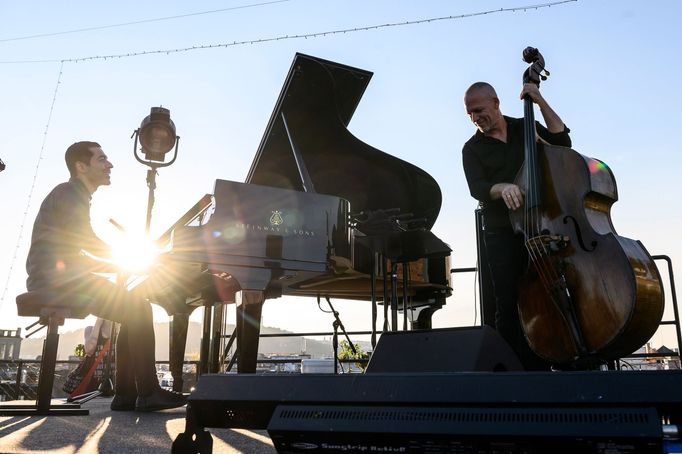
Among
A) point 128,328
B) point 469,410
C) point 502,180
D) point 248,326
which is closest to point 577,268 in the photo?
point 502,180

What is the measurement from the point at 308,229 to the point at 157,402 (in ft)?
4.64

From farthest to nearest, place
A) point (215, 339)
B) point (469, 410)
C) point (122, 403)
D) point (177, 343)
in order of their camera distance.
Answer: point (177, 343) < point (215, 339) < point (122, 403) < point (469, 410)

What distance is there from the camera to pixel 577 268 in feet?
7.77

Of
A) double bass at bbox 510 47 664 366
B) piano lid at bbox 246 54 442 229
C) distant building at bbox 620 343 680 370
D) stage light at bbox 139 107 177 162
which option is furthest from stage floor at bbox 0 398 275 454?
distant building at bbox 620 343 680 370

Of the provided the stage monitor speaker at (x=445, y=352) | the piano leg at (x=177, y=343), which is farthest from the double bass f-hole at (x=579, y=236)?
the piano leg at (x=177, y=343)

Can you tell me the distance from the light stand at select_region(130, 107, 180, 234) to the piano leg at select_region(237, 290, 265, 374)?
1.65 m

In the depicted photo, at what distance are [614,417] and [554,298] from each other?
4.48ft

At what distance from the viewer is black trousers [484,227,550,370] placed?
250cm

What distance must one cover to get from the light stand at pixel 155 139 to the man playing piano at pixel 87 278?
0.78m

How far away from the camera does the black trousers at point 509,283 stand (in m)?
2.50

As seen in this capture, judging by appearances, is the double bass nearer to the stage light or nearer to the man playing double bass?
the man playing double bass

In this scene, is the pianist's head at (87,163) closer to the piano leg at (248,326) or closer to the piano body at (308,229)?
the piano body at (308,229)

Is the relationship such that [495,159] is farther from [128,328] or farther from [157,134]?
[157,134]

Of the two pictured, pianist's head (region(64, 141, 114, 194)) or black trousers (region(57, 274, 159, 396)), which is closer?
black trousers (region(57, 274, 159, 396))
